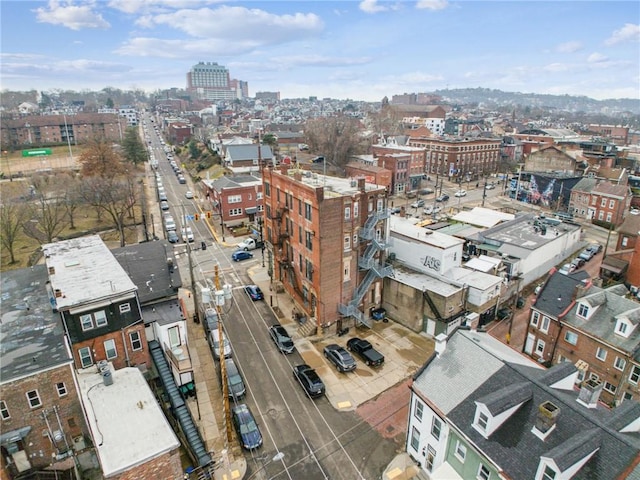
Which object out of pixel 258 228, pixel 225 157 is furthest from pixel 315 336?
pixel 225 157

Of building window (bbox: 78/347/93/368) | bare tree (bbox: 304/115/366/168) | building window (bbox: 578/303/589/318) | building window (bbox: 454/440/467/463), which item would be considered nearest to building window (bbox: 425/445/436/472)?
building window (bbox: 454/440/467/463)

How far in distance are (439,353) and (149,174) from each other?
109 meters

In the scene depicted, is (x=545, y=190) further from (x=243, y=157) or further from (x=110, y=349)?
(x=110, y=349)

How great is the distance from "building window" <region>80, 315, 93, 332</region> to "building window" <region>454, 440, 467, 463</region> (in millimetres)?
25289

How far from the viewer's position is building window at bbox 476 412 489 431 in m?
18.7

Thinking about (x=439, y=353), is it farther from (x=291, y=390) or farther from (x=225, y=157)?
(x=225, y=157)

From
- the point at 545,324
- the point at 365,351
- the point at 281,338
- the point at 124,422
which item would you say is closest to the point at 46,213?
the point at 281,338

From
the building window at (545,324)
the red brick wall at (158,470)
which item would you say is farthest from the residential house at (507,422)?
the red brick wall at (158,470)

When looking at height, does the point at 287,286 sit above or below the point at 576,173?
below

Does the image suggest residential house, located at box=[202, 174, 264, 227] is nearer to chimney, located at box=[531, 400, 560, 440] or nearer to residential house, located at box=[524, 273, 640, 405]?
residential house, located at box=[524, 273, 640, 405]

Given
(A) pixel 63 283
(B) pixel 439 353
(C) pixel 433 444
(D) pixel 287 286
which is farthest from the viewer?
(D) pixel 287 286

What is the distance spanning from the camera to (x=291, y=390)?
29766mm

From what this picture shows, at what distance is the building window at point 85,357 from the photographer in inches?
1065

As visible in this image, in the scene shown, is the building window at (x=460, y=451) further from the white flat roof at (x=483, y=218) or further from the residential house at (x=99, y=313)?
the white flat roof at (x=483, y=218)
